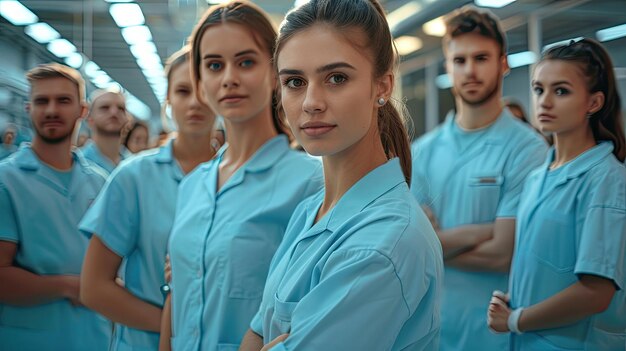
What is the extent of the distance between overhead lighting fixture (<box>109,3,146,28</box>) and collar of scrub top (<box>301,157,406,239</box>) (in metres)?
1.31

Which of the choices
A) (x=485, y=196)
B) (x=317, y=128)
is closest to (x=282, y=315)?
(x=317, y=128)

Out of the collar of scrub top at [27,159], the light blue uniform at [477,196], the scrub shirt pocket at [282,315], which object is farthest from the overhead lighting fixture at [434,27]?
the scrub shirt pocket at [282,315]

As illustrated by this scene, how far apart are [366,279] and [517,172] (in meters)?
1.42

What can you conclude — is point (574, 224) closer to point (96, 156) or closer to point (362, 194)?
point (362, 194)

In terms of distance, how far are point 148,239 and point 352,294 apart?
1.03 metres

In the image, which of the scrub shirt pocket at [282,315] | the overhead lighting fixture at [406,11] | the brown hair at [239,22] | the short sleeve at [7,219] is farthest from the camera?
the overhead lighting fixture at [406,11]

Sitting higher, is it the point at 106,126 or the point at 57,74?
the point at 57,74

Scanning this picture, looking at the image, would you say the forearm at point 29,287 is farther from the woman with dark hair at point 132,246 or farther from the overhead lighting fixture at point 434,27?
the overhead lighting fixture at point 434,27

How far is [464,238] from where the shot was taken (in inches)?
86.8

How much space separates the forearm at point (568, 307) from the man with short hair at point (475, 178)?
31cm

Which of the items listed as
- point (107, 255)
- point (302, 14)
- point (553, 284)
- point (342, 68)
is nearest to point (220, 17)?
point (302, 14)

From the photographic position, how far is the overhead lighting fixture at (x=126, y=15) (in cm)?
209

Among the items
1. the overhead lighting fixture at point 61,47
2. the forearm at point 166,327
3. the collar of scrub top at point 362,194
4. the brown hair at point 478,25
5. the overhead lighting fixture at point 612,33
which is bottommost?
the forearm at point 166,327

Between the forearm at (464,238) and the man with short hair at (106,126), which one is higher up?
the man with short hair at (106,126)
